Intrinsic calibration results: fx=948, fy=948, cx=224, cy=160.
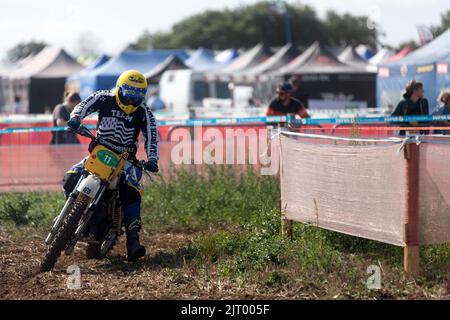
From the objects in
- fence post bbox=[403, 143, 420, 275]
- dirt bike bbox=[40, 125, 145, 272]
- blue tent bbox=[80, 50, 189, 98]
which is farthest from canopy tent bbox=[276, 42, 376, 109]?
fence post bbox=[403, 143, 420, 275]

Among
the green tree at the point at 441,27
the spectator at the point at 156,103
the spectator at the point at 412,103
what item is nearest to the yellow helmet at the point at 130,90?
the spectator at the point at 412,103

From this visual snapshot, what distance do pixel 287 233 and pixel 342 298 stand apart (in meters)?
2.36

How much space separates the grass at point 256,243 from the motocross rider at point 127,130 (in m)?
0.65

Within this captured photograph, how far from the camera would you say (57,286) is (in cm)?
800

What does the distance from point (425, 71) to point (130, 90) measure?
13040mm

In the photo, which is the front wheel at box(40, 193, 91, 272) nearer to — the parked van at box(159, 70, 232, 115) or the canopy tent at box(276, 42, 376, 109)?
the canopy tent at box(276, 42, 376, 109)

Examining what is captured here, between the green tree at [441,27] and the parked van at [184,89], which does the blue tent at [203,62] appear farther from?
the green tree at [441,27]

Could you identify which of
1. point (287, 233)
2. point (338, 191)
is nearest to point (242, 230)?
point (287, 233)

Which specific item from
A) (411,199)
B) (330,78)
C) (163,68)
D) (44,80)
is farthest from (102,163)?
(44,80)

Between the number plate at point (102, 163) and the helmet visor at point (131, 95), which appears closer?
the number plate at point (102, 163)

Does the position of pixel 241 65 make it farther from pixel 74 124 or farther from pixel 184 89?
pixel 74 124

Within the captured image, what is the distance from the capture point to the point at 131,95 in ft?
30.0

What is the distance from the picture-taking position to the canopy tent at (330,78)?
35938mm
